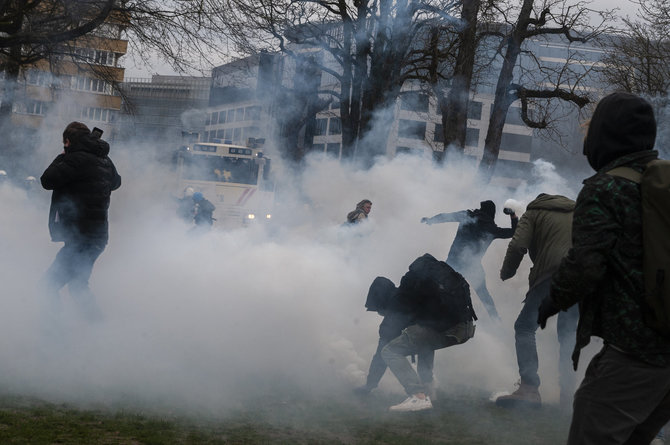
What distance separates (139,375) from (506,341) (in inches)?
144

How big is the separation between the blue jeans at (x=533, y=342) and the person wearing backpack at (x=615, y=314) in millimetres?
3307

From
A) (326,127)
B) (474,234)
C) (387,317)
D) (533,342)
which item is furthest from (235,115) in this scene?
(533,342)

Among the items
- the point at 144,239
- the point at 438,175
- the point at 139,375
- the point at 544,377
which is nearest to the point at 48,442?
the point at 139,375

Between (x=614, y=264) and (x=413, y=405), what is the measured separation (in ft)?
10.5

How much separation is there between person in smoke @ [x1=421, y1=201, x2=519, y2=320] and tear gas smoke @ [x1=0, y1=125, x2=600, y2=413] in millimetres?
332

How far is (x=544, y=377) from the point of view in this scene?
6637mm

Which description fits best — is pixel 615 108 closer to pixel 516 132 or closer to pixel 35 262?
pixel 35 262

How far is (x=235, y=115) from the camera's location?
100 ft

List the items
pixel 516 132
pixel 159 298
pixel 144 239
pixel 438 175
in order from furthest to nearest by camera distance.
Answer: pixel 516 132
pixel 438 175
pixel 144 239
pixel 159 298

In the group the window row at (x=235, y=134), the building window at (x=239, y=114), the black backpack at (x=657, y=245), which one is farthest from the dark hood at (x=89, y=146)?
the building window at (x=239, y=114)

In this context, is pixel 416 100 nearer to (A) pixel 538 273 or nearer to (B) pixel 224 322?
(B) pixel 224 322

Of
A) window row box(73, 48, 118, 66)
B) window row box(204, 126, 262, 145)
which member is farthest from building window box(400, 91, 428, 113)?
→ window row box(73, 48, 118, 66)

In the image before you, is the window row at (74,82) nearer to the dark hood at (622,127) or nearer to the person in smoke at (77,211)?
the person in smoke at (77,211)

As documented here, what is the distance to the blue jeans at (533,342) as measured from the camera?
5930 millimetres
